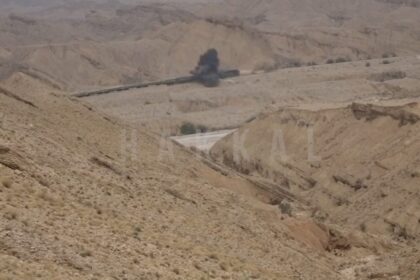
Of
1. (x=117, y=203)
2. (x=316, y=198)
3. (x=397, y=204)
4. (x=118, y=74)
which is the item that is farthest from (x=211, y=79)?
(x=117, y=203)

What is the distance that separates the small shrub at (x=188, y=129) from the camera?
83.0 meters

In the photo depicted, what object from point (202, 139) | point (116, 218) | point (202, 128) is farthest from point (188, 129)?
point (116, 218)

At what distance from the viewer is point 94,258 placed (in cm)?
1543

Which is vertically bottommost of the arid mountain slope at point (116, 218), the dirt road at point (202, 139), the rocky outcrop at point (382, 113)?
the dirt road at point (202, 139)

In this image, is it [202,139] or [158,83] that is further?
[158,83]

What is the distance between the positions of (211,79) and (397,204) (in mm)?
71079

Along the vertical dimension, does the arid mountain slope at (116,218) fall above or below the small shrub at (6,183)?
below

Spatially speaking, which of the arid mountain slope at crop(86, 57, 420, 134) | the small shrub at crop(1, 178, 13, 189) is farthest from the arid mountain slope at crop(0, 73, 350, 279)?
the arid mountain slope at crop(86, 57, 420, 134)

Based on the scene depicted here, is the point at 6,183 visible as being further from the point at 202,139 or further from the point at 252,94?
the point at 252,94

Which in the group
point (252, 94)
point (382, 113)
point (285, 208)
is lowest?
point (252, 94)

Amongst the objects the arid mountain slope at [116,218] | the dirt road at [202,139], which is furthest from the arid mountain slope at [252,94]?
the arid mountain slope at [116,218]

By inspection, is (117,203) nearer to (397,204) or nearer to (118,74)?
(397,204)

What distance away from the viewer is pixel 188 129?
83688mm

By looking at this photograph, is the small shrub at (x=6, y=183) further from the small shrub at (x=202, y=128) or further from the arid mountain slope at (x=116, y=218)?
the small shrub at (x=202, y=128)
